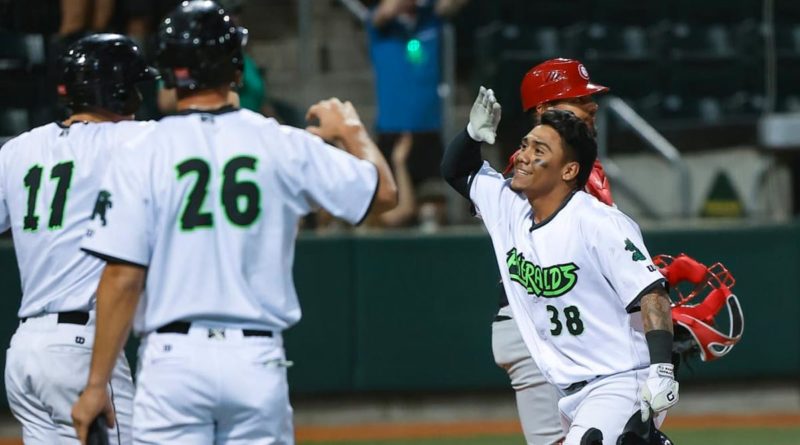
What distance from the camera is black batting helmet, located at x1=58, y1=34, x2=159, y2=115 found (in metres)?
4.20

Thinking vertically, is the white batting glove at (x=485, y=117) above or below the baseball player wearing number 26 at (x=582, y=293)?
above

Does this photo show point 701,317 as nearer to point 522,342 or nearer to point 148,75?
point 522,342

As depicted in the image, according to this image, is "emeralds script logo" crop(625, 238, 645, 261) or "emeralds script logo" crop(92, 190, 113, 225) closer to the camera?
"emeralds script logo" crop(92, 190, 113, 225)

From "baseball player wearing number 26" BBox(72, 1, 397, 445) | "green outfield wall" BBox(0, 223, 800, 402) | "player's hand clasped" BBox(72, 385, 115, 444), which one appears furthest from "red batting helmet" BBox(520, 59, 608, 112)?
"green outfield wall" BBox(0, 223, 800, 402)

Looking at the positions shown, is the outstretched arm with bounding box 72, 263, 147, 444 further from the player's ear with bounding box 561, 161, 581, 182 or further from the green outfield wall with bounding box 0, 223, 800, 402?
the green outfield wall with bounding box 0, 223, 800, 402

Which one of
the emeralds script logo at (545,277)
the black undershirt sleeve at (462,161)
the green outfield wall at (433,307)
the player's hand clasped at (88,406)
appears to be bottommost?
the green outfield wall at (433,307)

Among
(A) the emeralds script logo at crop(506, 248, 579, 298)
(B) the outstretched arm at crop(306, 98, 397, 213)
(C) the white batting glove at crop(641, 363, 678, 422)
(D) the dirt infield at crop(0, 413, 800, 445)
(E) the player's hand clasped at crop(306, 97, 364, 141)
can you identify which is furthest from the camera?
(D) the dirt infield at crop(0, 413, 800, 445)

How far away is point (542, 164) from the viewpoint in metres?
4.25

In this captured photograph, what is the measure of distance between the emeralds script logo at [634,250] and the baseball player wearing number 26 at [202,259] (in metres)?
1.14

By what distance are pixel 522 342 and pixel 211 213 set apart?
1.78 meters

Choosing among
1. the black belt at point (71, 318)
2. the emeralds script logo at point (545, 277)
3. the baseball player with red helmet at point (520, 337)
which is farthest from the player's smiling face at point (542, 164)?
the black belt at point (71, 318)

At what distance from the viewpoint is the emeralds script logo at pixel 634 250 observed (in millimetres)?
4027

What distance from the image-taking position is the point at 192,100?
335 centimetres

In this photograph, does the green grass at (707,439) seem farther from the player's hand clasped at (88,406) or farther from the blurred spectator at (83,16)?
the player's hand clasped at (88,406)
